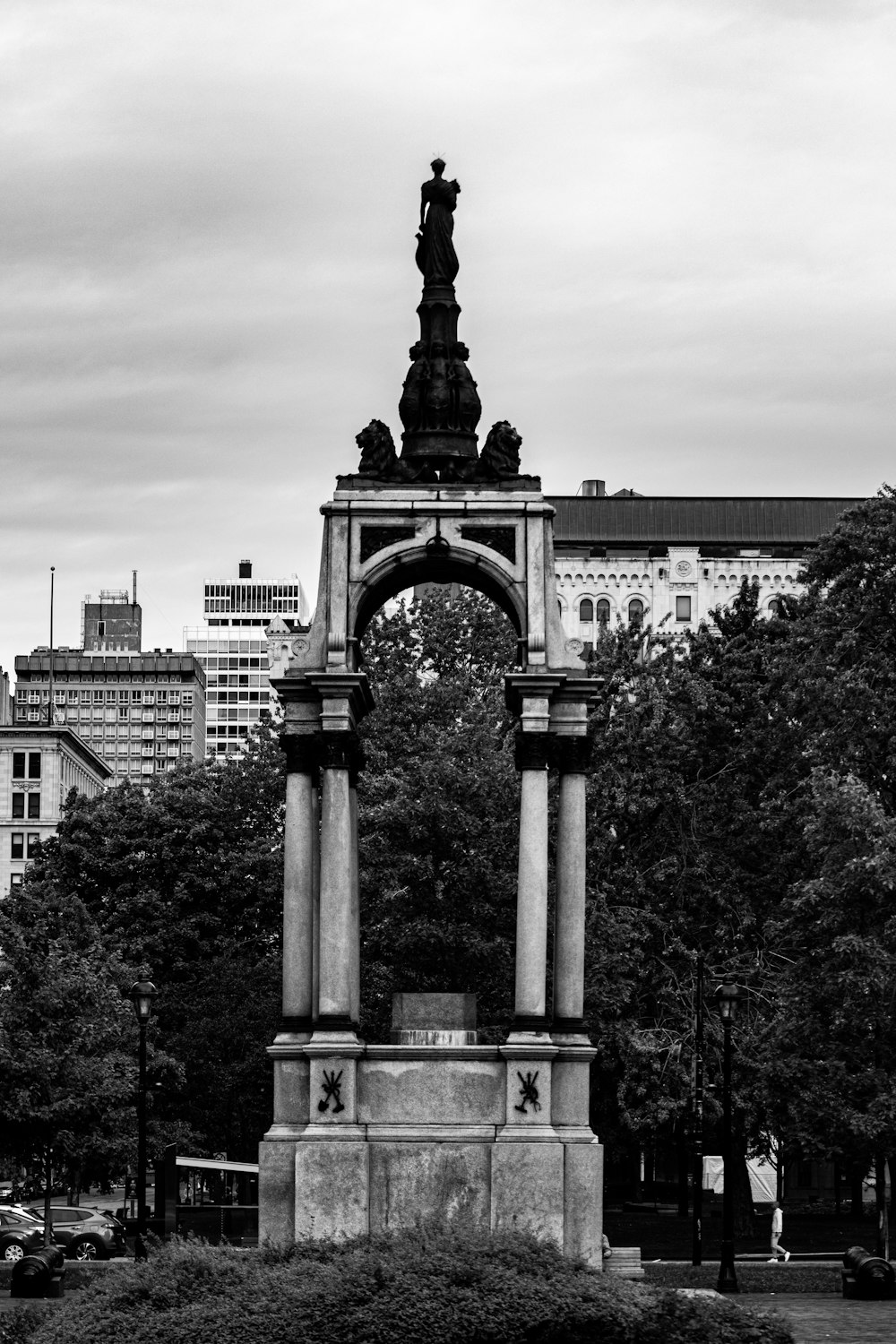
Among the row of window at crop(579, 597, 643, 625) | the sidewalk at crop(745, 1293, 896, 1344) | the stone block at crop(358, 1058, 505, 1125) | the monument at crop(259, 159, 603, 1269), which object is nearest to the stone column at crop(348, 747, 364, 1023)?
the monument at crop(259, 159, 603, 1269)

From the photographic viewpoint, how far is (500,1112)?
30.6 m

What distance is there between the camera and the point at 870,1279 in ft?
116

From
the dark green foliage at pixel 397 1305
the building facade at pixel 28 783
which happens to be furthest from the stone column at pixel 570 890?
the building facade at pixel 28 783

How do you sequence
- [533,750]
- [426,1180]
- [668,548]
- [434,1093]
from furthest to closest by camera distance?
[668,548]
[533,750]
[434,1093]
[426,1180]

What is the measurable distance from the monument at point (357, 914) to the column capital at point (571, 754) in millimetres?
28

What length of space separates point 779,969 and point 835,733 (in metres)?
7.31

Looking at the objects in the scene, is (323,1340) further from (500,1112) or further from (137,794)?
(137,794)

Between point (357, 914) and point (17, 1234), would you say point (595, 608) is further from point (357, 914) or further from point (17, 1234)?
point (357, 914)

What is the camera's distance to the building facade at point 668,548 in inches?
5231

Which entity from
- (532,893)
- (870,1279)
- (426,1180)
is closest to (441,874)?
(870,1279)

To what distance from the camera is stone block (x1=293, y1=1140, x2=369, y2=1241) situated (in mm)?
30000

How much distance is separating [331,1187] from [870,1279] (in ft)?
32.4

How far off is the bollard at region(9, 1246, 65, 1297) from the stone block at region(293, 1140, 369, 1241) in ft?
26.3

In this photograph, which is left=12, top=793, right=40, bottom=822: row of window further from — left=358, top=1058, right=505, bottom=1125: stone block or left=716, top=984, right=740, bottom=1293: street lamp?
left=358, top=1058, right=505, bottom=1125: stone block
